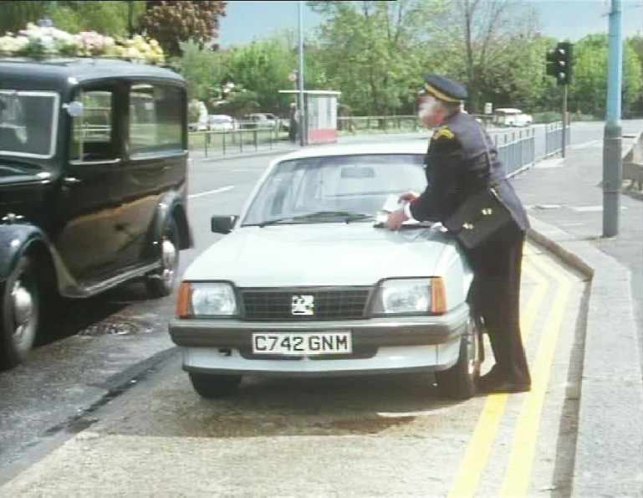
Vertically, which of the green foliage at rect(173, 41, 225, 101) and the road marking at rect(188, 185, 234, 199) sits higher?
the green foliage at rect(173, 41, 225, 101)

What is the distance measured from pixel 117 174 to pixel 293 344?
3.72 meters

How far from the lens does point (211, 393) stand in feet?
21.5

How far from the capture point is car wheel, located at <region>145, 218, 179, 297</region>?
10.4 metres

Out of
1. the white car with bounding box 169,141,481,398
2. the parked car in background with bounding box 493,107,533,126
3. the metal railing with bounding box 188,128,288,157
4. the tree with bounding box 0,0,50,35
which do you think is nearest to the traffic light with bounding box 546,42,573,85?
the parked car in background with bounding box 493,107,533,126

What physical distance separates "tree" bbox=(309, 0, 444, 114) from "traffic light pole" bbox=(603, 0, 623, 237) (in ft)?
6.31

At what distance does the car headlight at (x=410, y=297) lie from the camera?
5.86m

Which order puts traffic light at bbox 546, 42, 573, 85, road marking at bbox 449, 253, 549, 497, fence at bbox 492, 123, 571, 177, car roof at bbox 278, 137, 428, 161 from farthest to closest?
fence at bbox 492, 123, 571, 177 → traffic light at bbox 546, 42, 573, 85 → car roof at bbox 278, 137, 428, 161 → road marking at bbox 449, 253, 549, 497

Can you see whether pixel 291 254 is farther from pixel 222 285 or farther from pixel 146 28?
pixel 146 28

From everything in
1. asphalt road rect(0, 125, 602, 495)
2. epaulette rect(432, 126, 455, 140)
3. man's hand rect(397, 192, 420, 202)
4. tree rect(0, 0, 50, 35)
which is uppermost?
tree rect(0, 0, 50, 35)

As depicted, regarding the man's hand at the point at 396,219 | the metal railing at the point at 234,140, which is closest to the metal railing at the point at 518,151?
the man's hand at the point at 396,219

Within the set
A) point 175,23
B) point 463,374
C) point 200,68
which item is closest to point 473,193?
point 463,374

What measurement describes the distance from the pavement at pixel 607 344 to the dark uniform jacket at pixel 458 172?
3.26 ft

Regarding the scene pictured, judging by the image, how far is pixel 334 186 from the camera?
7.37m

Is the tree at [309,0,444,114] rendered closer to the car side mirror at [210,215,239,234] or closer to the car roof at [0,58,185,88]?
the car roof at [0,58,185,88]
